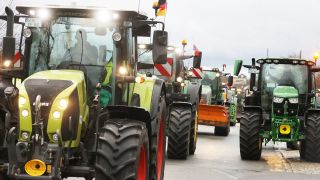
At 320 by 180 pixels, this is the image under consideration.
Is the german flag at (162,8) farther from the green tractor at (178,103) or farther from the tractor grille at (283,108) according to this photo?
the tractor grille at (283,108)

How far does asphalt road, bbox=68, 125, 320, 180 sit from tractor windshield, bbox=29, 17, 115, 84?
151 inches

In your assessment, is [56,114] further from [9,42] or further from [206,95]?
[206,95]

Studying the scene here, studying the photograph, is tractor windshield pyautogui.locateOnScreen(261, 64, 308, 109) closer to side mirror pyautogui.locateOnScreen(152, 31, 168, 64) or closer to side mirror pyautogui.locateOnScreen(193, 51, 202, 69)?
side mirror pyautogui.locateOnScreen(193, 51, 202, 69)

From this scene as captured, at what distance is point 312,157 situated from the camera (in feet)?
46.3

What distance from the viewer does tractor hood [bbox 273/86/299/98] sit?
49.0 feet

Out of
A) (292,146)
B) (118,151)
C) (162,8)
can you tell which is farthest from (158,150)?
(292,146)

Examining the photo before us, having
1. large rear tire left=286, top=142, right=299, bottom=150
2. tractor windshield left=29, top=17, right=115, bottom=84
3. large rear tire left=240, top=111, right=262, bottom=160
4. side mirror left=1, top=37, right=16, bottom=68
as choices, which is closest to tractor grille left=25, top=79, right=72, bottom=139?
side mirror left=1, top=37, right=16, bottom=68

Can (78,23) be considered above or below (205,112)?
above

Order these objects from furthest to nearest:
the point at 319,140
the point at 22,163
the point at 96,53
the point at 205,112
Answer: the point at 205,112 < the point at 319,140 < the point at 96,53 < the point at 22,163

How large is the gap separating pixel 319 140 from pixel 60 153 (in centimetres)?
905

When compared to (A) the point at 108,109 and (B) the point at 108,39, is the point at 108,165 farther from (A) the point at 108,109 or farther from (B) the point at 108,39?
(B) the point at 108,39

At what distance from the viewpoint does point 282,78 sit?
15.7 meters

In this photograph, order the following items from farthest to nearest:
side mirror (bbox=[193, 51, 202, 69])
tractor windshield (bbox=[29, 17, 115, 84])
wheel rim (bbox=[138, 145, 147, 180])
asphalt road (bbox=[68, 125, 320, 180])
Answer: side mirror (bbox=[193, 51, 202, 69]), asphalt road (bbox=[68, 125, 320, 180]), tractor windshield (bbox=[29, 17, 115, 84]), wheel rim (bbox=[138, 145, 147, 180])

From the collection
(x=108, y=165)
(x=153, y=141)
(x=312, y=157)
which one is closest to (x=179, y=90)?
(x=312, y=157)
